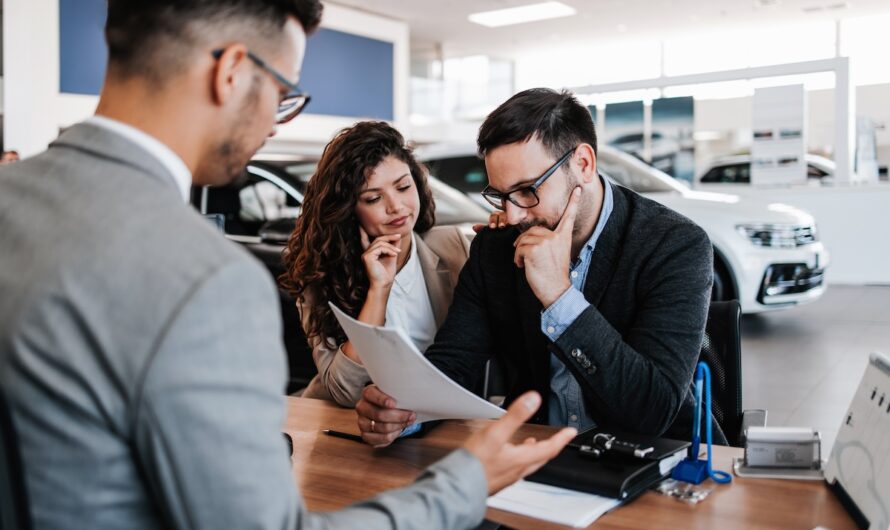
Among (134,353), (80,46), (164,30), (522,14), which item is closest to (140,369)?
(134,353)

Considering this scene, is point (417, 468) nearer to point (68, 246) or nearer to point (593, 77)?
point (68, 246)

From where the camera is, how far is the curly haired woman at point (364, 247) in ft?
8.29

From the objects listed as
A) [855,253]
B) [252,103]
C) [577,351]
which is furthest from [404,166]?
[855,253]

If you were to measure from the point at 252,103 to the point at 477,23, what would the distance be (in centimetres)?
1507

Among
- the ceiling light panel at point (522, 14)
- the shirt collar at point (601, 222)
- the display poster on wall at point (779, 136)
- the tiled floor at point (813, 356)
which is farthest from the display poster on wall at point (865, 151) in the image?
the shirt collar at point (601, 222)

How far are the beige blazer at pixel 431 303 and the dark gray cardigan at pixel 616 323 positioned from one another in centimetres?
23

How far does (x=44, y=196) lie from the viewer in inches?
34.5

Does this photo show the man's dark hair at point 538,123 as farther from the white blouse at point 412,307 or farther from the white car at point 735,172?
the white car at point 735,172

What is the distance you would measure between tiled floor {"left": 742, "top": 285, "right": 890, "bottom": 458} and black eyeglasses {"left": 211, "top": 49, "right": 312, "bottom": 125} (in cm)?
280

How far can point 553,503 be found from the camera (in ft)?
4.47

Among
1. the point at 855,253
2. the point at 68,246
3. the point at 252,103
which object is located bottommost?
the point at 855,253

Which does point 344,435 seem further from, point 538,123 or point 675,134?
point 675,134

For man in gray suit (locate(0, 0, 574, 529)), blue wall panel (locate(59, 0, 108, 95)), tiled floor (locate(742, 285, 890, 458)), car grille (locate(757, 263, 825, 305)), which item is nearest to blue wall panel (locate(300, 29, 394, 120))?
blue wall panel (locate(59, 0, 108, 95))

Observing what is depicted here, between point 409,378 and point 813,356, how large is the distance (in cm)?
500
